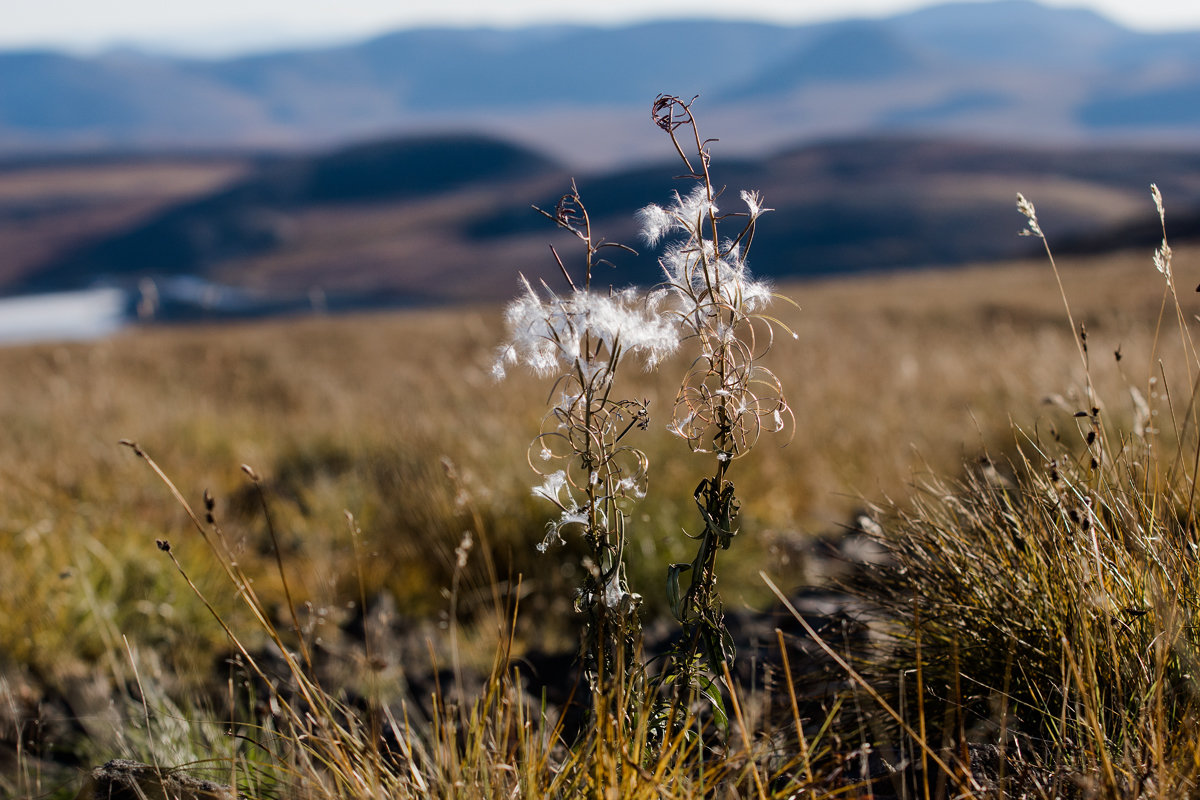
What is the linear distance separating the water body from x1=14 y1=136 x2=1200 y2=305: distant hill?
5144 mm

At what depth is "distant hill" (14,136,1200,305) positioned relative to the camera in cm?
6894

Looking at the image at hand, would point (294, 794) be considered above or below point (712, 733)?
above

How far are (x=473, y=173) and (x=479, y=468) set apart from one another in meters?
107

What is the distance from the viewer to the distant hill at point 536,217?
6894cm

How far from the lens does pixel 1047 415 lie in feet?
13.9

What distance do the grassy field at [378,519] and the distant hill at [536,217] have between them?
54.4 metres

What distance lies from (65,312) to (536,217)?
35.8 metres

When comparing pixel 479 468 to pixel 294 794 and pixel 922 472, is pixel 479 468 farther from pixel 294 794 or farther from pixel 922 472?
pixel 294 794

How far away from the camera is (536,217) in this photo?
74.0 m

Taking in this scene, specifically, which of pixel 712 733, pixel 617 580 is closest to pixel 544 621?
pixel 712 733

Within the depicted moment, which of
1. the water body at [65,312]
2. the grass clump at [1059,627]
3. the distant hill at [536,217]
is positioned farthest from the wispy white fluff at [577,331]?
the distant hill at [536,217]

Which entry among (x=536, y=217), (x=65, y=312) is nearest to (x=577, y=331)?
(x=65, y=312)

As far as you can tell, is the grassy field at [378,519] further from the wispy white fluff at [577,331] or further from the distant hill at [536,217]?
the distant hill at [536,217]

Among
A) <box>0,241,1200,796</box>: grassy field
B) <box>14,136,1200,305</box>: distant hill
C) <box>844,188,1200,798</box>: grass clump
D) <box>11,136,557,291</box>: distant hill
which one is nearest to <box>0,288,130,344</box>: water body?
<box>11,136,557,291</box>: distant hill
